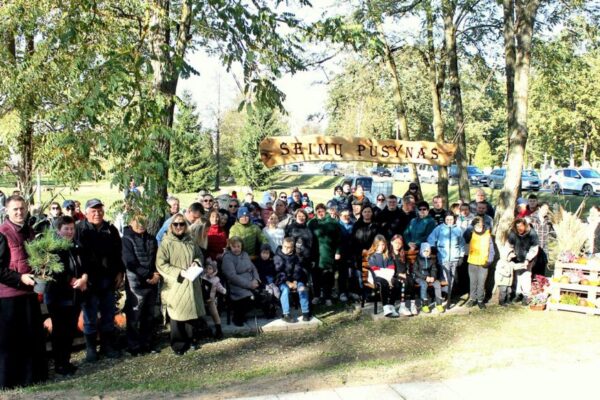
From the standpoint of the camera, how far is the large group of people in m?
5.96

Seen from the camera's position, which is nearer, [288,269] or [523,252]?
[288,269]

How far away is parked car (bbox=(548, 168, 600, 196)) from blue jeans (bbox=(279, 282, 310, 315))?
84.0 feet

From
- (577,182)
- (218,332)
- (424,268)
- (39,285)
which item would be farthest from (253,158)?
(39,285)

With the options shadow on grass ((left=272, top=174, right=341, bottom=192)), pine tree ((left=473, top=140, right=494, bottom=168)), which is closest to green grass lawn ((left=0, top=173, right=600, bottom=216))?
shadow on grass ((left=272, top=174, right=341, bottom=192))

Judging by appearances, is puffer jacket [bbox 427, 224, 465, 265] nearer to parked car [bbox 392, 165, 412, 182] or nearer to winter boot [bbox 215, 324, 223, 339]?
winter boot [bbox 215, 324, 223, 339]

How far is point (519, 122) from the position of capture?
400 inches

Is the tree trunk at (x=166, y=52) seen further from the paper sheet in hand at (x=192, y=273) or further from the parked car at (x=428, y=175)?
the parked car at (x=428, y=175)

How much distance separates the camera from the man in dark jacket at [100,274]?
22.2 feet

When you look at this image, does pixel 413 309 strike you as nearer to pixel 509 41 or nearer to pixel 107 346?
pixel 107 346

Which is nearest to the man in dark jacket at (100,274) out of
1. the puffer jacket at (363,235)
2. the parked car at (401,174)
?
the puffer jacket at (363,235)

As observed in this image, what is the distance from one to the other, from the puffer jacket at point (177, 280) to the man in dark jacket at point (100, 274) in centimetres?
56

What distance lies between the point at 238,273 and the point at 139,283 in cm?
159

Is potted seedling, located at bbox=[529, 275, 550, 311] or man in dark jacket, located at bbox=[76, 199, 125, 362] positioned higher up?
man in dark jacket, located at bbox=[76, 199, 125, 362]

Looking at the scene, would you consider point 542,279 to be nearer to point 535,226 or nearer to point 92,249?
point 535,226
